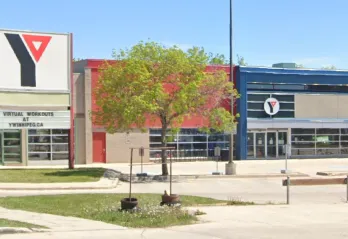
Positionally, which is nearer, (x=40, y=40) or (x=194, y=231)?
(x=194, y=231)

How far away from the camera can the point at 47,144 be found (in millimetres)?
40094

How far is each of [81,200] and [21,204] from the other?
79.7 inches

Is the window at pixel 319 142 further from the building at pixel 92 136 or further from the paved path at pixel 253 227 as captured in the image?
the paved path at pixel 253 227

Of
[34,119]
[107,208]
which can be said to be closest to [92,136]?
[34,119]

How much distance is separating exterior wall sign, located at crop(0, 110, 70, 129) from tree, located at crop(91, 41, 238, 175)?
3.53 m

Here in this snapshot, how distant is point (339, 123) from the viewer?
4950cm

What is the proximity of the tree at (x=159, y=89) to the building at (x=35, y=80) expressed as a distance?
338 cm

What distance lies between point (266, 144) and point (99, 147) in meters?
13.9

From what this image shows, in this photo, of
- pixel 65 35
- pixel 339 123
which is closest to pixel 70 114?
pixel 65 35

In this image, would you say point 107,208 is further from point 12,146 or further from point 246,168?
point 12,146

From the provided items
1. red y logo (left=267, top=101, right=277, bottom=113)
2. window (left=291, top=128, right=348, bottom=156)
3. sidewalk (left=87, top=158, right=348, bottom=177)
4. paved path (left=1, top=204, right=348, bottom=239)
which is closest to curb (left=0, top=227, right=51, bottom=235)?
paved path (left=1, top=204, right=348, bottom=239)

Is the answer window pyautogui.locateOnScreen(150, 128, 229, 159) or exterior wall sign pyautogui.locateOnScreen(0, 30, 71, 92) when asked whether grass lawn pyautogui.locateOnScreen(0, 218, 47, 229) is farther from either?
window pyautogui.locateOnScreen(150, 128, 229, 159)

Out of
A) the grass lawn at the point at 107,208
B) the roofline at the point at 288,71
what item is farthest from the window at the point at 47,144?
the grass lawn at the point at 107,208

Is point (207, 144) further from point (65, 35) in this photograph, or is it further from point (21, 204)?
point (21, 204)
